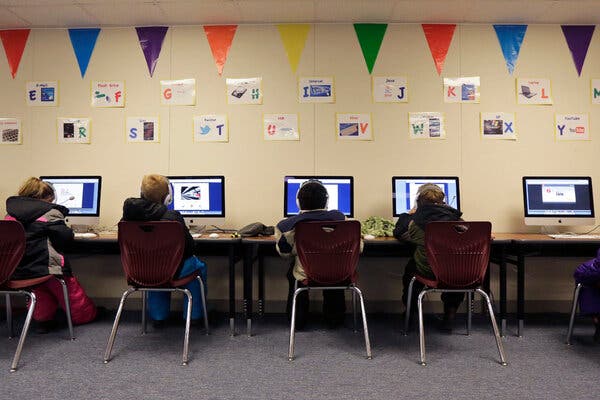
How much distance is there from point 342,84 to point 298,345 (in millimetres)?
2035

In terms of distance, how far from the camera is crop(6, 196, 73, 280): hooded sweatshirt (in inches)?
92.3

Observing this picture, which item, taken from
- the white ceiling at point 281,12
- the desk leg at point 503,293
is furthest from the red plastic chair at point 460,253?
the white ceiling at point 281,12

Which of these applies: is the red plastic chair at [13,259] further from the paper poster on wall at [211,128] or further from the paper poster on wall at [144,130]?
the paper poster on wall at [211,128]

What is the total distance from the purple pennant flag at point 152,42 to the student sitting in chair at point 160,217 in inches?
52.7

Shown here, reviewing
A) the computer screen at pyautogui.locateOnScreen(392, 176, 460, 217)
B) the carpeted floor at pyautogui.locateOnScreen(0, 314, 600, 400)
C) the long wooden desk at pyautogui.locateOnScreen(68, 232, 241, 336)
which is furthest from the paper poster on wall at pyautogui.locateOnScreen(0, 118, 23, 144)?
the computer screen at pyautogui.locateOnScreen(392, 176, 460, 217)

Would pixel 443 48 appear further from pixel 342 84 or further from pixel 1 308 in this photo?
pixel 1 308

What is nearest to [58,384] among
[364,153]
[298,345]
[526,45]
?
[298,345]

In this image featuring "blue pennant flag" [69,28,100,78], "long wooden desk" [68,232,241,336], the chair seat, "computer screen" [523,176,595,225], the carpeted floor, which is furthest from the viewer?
"blue pennant flag" [69,28,100,78]

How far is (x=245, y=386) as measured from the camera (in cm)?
190

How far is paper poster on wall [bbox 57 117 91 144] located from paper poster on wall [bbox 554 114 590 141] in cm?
382

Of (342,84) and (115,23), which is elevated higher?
(115,23)

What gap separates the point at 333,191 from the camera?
3.01 metres

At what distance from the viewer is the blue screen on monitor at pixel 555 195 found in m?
2.95

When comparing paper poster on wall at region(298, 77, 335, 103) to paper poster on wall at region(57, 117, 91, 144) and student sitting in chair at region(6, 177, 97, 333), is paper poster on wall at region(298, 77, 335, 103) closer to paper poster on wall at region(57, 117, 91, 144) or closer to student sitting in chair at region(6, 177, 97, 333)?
paper poster on wall at region(57, 117, 91, 144)
